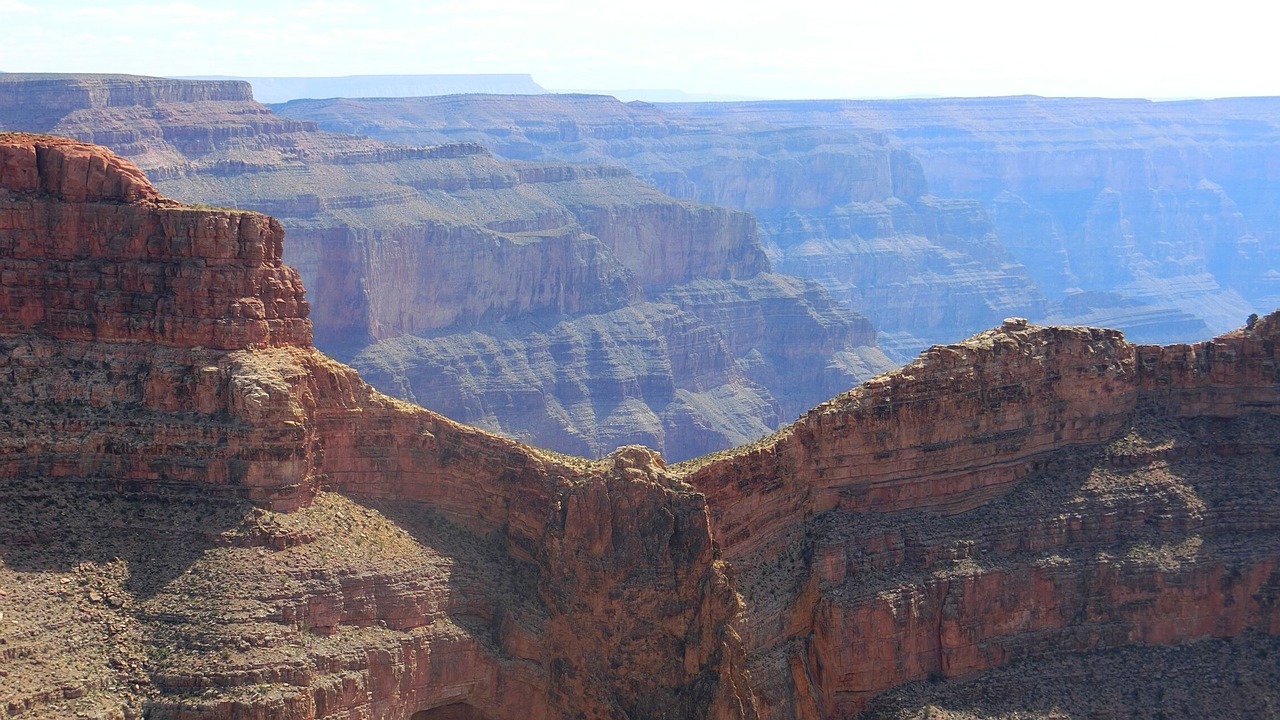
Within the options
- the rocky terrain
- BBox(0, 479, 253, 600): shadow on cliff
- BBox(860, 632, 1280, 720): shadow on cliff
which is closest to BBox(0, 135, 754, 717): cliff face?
BBox(0, 479, 253, 600): shadow on cliff

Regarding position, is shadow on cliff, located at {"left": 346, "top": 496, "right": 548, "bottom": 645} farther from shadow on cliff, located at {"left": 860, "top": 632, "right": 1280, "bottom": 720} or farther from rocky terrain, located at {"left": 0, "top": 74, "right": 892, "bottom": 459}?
rocky terrain, located at {"left": 0, "top": 74, "right": 892, "bottom": 459}

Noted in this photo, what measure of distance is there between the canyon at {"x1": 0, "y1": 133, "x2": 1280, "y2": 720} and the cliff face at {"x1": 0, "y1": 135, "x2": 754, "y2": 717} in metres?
0.09

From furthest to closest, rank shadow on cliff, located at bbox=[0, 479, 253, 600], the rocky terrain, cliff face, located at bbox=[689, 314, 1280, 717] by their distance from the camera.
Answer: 1. the rocky terrain
2. cliff face, located at bbox=[689, 314, 1280, 717]
3. shadow on cliff, located at bbox=[0, 479, 253, 600]

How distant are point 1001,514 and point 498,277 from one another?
366 feet

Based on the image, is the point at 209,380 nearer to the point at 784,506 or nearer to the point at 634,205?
the point at 784,506

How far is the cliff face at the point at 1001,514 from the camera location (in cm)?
5981

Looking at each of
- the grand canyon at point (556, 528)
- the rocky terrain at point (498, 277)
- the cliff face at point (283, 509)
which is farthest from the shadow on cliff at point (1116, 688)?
the rocky terrain at point (498, 277)

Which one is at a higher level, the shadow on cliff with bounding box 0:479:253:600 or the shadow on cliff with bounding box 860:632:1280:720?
the shadow on cliff with bounding box 0:479:253:600

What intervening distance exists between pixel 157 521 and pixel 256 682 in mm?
6174

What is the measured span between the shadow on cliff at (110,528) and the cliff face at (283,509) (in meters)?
0.07

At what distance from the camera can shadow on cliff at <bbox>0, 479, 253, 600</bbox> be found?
51.3 m

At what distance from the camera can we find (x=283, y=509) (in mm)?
54375

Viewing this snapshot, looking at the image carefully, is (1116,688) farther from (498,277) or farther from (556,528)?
(498,277)

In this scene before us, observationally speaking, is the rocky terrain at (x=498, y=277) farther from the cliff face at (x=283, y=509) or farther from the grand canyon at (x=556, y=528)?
the cliff face at (x=283, y=509)
